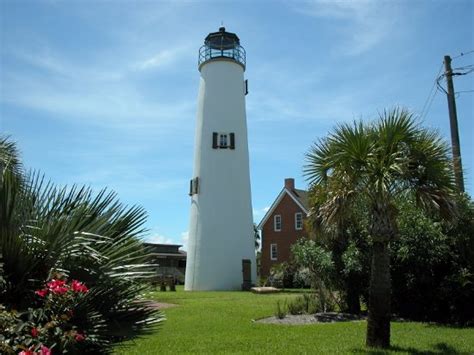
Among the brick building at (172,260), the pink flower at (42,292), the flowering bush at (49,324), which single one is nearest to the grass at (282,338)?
the flowering bush at (49,324)

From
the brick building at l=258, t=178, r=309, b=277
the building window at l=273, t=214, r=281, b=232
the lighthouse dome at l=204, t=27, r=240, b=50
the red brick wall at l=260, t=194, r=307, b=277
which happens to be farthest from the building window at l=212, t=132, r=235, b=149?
the building window at l=273, t=214, r=281, b=232

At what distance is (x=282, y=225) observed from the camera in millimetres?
40625

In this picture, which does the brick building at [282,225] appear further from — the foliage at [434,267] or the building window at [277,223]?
the foliage at [434,267]

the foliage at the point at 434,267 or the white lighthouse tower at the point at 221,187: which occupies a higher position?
the white lighthouse tower at the point at 221,187

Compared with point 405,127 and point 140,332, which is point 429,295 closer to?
point 405,127

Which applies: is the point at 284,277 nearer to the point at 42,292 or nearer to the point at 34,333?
the point at 42,292

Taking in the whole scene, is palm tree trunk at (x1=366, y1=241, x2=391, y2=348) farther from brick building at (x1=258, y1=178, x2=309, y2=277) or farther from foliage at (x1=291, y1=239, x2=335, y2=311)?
brick building at (x1=258, y1=178, x2=309, y2=277)

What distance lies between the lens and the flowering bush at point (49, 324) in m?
4.25

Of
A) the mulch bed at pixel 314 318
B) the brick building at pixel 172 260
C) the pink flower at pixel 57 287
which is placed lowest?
the mulch bed at pixel 314 318

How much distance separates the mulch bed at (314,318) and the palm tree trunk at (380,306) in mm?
4620

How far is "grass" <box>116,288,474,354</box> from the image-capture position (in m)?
9.55

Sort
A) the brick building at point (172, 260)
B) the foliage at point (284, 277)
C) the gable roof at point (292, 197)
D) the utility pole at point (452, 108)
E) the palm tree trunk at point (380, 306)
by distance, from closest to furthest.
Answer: the palm tree trunk at point (380, 306) < the utility pole at point (452, 108) < the foliage at point (284, 277) < the gable roof at point (292, 197) < the brick building at point (172, 260)

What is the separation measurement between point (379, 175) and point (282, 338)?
14.3 ft

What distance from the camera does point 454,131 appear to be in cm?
1558
